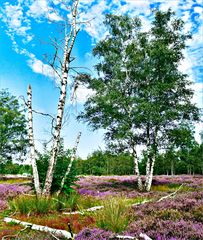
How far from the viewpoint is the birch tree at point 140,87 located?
24.8 m

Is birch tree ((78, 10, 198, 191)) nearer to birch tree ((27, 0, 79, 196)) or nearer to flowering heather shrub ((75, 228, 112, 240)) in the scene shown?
birch tree ((27, 0, 79, 196))

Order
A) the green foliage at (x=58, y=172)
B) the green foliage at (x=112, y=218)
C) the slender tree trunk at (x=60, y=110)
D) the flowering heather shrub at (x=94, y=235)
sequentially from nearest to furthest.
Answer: the flowering heather shrub at (x=94, y=235) < the green foliage at (x=112, y=218) < the slender tree trunk at (x=60, y=110) < the green foliage at (x=58, y=172)

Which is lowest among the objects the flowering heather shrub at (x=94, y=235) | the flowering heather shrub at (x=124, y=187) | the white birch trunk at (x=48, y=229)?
the white birch trunk at (x=48, y=229)

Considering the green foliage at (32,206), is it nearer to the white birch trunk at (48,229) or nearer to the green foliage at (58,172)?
the white birch trunk at (48,229)

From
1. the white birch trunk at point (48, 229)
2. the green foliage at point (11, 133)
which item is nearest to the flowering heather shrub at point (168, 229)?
the white birch trunk at point (48, 229)

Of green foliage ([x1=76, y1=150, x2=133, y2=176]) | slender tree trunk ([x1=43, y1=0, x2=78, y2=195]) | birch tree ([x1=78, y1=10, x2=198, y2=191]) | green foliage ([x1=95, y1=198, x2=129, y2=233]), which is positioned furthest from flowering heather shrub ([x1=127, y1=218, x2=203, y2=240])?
green foliage ([x1=76, y1=150, x2=133, y2=176])

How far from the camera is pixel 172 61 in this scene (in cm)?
2650

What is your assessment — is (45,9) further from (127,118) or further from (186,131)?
(186,131)

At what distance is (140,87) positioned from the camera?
26.9 m

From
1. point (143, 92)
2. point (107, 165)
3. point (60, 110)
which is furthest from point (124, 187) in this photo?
point (107, 165)

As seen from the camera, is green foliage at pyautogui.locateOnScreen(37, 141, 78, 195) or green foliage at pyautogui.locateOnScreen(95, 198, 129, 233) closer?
green foliage at pyautogui.locateOnScreen(95, 198, 129, 233)

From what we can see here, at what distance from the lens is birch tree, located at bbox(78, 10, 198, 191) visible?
2475cm

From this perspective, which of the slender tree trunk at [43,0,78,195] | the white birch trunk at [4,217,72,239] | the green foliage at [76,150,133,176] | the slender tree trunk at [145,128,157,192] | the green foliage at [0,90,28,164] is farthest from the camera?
the green foliage at [76,150,133,176]

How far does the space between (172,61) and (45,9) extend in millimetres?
13112
